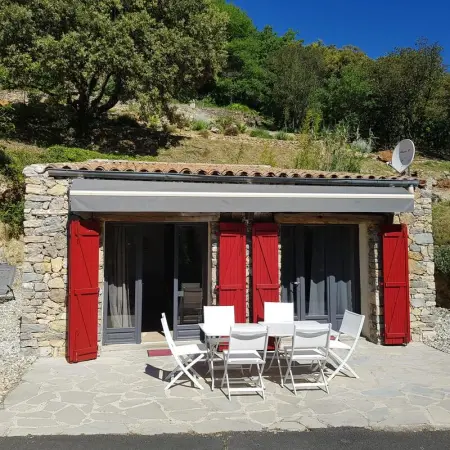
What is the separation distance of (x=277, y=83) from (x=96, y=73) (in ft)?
68.5

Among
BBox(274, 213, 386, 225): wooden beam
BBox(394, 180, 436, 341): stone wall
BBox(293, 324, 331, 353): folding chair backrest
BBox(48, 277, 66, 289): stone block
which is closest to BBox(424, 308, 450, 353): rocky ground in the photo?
BBox(394, 180, 436, 341): stone wall

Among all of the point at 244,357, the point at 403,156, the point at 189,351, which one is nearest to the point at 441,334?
the point at 403,156

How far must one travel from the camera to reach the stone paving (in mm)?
6062

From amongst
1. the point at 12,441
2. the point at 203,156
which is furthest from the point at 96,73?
the point at 12,441

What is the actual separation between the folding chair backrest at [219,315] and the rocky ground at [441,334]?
5161mm

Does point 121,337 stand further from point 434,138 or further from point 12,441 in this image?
point 434,138

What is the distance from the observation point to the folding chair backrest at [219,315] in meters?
8.91

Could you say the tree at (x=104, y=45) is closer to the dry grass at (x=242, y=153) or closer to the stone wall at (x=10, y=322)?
the dry grass at (x=242, y=153)

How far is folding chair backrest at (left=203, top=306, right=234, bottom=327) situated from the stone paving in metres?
1.23

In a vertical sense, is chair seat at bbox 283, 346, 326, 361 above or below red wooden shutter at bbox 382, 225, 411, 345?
below

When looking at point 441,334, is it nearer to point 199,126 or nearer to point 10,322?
point 10,322

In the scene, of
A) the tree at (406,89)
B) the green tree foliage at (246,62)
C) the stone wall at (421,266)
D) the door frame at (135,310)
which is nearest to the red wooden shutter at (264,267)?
the door frame at (135,310)

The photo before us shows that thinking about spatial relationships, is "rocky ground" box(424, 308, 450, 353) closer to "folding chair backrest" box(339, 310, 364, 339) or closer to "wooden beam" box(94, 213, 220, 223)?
"folding chair backrest" box(339, 310, 364, 339)

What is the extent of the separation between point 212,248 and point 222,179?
163cm
